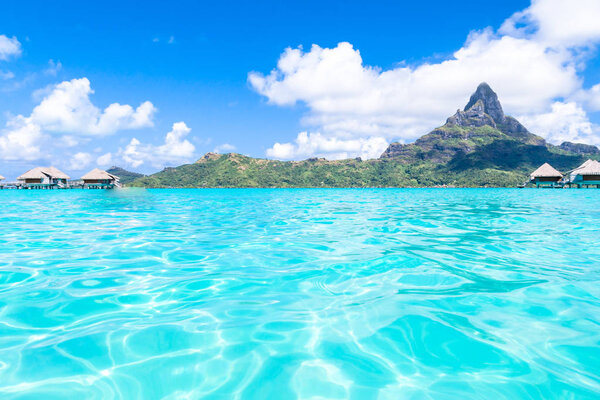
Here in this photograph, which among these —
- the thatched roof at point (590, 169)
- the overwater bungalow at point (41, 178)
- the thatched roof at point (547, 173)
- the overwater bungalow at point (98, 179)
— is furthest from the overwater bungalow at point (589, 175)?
the overwater bungalow at point (41, 178)

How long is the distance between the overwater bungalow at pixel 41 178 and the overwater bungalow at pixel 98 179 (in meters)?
6.71

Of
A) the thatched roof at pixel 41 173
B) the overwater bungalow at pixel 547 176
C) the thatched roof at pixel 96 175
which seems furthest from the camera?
the overwater bungalow at pixel 547 176

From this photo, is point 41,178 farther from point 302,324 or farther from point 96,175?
point 302,324

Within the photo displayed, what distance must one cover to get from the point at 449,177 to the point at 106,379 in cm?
19562

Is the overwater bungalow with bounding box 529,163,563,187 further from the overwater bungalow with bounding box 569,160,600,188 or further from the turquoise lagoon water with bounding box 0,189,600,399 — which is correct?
the turquoise lagoon water with bounding box 0,189,600,399

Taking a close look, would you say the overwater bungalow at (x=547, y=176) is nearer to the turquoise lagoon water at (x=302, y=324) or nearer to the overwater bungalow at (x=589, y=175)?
the overwater bungalow at (x=589, y=175)

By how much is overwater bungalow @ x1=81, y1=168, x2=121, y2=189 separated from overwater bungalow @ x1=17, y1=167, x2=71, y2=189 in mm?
6713

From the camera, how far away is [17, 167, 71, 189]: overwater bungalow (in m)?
75.8

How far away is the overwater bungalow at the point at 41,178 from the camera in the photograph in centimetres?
7575

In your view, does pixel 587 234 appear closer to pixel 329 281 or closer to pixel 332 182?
pixel 329 281

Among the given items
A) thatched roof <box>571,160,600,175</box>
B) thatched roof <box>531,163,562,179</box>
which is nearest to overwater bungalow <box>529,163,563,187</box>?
thatched roof <box>531,163,562,179</box>

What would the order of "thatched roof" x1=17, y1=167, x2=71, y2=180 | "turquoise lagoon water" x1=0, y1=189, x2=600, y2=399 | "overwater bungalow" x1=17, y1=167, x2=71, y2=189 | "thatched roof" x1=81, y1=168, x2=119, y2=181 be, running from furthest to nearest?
1. "thatched roof" x1=81, y1=168, x2=119, y2=181
2. "overwater bungalow" x1=17, y1=167, x2=71, y2=189
3. "thatched roof" x1=17, y1=167, x2=71, y2=180
4. "turquoise lagoon water" x1=0, y1=189, x2=600, y2=399

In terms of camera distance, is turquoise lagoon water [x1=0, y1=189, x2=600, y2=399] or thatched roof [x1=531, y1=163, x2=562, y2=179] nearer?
turquoise lagoon water [x1=0, y1=189, x2=600, y2=399]

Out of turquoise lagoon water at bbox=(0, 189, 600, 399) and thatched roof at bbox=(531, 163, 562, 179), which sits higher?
thatched roof at bbox=(531, 163, 562, 179)
